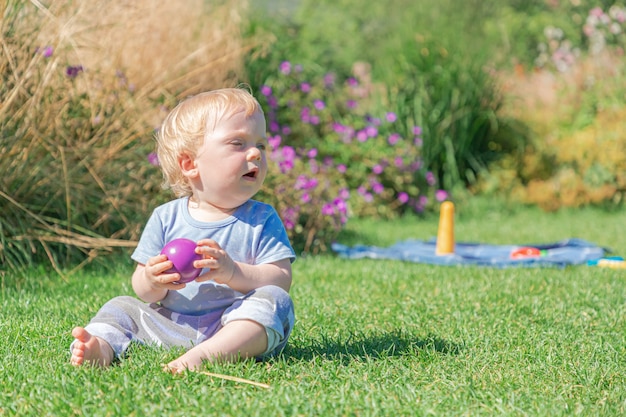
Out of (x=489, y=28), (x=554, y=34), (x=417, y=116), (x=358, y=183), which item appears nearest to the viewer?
(x=358, y=183)

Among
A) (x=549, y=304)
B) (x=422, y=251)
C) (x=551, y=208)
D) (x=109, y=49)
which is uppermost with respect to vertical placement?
(x=109, y=49)

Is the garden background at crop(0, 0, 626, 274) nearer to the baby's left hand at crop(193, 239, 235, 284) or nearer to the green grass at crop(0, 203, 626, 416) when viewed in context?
the green grass at crop(0, 203, 626, 416)

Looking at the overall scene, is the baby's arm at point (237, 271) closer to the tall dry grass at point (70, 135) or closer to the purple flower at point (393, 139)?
the tall dry grass at point (70, 135)

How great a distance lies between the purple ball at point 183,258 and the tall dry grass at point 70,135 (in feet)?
7.33

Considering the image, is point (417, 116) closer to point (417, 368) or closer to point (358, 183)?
point (358, 183)

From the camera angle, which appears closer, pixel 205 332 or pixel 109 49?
pixel 205 332

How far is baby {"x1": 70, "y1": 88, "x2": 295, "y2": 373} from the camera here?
Answer: 118 inches

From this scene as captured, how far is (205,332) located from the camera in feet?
10.3

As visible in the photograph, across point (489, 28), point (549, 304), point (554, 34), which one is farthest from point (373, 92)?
point (489, 28)

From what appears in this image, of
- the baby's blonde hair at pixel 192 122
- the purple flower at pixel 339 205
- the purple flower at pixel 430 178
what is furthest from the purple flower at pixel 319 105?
the baby's blonde hair at pixel 192 122

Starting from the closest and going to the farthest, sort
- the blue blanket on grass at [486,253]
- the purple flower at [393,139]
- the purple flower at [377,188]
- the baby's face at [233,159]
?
the baby's face at [233,159] → the blue blanket on grass at [486,253] → the purple flower at [377,188] → the purple flower at [393,139]

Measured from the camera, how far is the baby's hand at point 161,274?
284 centimetres

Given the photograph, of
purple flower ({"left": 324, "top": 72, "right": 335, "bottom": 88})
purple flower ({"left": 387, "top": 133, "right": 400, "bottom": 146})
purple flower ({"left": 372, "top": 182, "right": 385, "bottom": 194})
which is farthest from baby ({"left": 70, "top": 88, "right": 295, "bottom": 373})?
purple flower ({"left": 324, "top": 72, "right": 335, "bottom": 88})

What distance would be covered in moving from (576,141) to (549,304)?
647 cm
